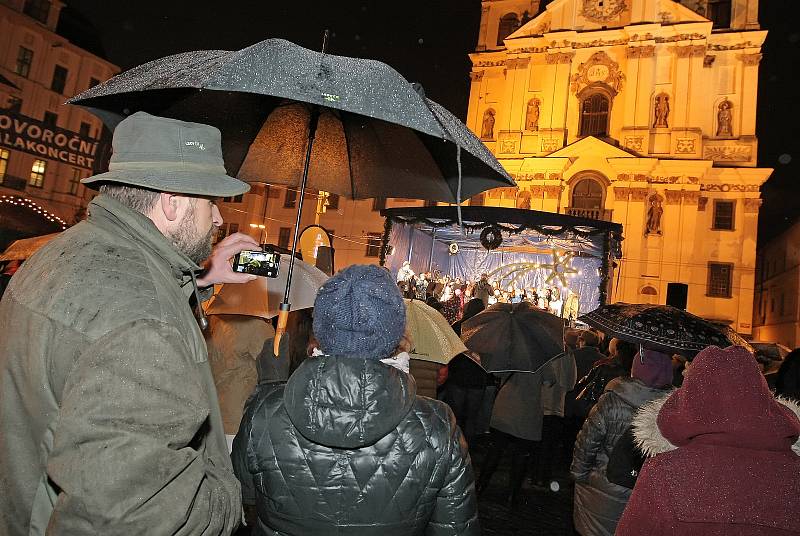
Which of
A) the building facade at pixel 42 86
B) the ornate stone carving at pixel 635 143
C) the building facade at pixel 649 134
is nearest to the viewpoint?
the building facade at pixel 649 134

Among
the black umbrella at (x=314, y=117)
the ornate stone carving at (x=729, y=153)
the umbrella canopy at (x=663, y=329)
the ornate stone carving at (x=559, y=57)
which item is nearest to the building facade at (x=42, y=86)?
the ornate stone carving at (x=559, y=57)

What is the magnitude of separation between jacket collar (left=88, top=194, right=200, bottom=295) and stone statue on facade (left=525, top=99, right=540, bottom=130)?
3546cm

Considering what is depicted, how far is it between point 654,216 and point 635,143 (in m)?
4.54

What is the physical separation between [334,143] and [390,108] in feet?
5.24

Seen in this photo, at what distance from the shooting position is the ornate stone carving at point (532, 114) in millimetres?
35062

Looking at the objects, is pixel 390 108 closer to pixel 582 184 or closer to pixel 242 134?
pixel 242 134

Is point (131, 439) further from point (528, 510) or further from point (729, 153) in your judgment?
point (729, 153)

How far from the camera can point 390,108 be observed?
239 cm

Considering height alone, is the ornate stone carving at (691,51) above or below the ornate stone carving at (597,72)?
above

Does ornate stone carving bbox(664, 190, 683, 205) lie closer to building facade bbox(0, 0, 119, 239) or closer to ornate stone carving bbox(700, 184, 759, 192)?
ornate stone carving bbox(700, 184, 759, 192)

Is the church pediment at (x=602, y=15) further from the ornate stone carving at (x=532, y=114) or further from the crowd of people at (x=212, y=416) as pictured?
the crowd of people at (x=212, y=416)

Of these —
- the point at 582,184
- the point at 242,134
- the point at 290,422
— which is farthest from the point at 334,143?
the point at 582,184

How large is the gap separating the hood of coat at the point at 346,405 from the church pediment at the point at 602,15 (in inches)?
1481

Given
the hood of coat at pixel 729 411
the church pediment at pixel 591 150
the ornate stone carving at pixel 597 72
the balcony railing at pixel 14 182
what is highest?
the ornate stone carving at pixel 597 72
